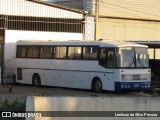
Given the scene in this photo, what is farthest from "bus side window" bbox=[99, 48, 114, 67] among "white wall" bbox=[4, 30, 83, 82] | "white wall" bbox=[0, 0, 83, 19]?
"white wall" bbox=[0, 0, 83, 19]

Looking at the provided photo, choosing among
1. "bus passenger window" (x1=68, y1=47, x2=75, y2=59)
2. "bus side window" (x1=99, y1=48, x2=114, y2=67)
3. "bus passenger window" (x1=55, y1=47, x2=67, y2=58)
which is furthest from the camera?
"bus passenger window" (x1=55, y1=47, x2=67, y2=58)

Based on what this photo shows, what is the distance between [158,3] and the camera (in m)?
41.8

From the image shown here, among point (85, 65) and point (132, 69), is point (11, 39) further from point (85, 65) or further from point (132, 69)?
point (132, 69)

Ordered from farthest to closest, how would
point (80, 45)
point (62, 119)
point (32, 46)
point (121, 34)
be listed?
point (121, 34) < point (32, 46) < point (80, 45) < point (62, 119)

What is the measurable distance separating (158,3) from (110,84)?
62.3 feet

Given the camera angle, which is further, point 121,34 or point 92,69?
point 121,34

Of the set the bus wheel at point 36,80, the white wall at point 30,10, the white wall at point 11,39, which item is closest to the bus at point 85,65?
the bus wheel at point 36,80

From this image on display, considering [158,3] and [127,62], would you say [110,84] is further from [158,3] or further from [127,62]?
[158,3]

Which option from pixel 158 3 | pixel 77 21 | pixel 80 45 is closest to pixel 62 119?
pixel 80 45

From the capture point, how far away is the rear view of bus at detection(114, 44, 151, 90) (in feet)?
79.5

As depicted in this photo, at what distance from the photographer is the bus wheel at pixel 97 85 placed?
25062 millimetres

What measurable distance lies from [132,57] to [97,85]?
7.19 feet

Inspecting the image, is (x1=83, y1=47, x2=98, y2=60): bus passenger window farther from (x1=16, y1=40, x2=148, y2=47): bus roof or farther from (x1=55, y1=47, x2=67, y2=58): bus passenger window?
(x1=55, y1=47, x2=67, y2=58): bus passenger window

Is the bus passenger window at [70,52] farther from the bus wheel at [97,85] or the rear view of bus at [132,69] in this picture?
the rear view of bus at [132,69]
